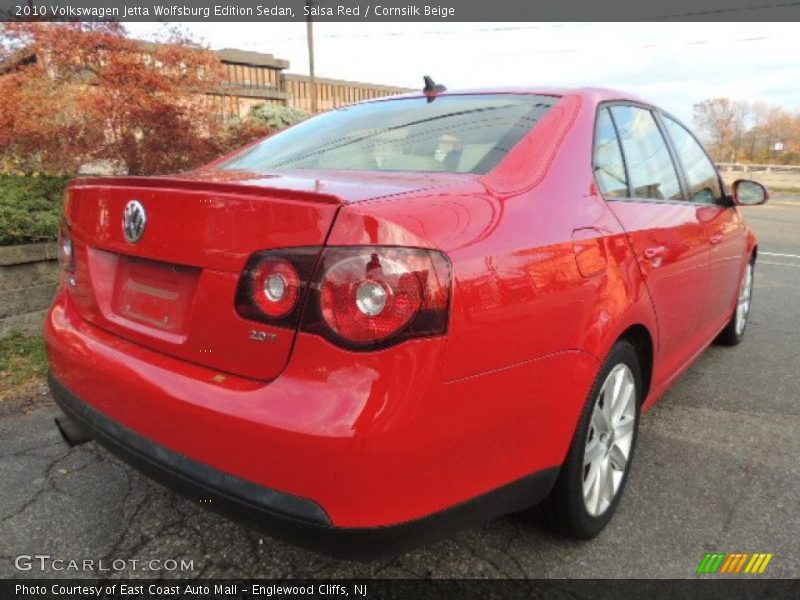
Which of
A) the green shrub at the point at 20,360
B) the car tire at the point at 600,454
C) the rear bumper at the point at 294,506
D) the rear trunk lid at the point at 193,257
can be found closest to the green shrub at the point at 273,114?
the green shrub at the point at 20,360

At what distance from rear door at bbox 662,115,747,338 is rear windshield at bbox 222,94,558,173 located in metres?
1.25

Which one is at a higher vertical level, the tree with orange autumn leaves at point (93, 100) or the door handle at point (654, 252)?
the tree with orange autumn leaves at point (93, 100)

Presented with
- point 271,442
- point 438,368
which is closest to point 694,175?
point 438,368

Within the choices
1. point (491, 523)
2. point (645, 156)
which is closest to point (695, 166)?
point (645, 156)

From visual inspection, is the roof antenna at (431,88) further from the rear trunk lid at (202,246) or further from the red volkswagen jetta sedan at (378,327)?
the rear trunk lid at (202,246)

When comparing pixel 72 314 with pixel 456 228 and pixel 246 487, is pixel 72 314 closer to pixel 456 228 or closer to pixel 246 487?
pixel 246 487

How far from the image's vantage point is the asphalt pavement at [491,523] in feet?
6.87

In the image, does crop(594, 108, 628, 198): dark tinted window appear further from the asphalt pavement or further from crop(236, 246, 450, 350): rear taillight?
the asphalt pavement

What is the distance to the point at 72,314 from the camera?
2164mm

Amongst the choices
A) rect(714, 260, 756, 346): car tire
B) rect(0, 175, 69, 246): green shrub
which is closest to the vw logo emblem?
rect(0, 175, 69, 246): green shrub

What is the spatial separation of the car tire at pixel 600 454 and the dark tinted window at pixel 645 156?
0.76 metres

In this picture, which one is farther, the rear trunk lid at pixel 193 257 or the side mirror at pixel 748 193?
the side mirror at pixel 748 193

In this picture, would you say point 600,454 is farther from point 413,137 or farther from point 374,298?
point 413,137

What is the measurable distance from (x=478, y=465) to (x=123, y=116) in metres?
5.80
